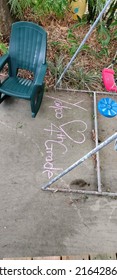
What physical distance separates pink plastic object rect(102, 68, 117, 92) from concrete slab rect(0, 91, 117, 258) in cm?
40

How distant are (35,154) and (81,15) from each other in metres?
2.90

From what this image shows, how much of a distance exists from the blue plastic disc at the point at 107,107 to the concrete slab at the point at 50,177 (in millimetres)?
103

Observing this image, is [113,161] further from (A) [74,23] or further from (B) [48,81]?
(A) [74,23]

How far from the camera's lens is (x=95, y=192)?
352 centimetres

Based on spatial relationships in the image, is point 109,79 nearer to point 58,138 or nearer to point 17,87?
point 58,138

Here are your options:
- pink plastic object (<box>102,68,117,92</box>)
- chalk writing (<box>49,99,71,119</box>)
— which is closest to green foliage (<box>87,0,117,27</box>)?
pink plastic object (<box>102,68,117,92</box>)

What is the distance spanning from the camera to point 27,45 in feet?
13.1

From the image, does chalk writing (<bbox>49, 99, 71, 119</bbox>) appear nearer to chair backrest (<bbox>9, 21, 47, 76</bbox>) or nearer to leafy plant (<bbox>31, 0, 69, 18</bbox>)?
chair backrest (<bbox>9, 21, 47, 76</bbox>)

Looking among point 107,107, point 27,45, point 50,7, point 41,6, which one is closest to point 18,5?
point 41,6

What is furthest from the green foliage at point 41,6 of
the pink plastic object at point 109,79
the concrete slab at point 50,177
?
the concrete slab at point 50,177

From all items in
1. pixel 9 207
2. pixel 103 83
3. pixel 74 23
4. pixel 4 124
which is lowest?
pixel 9 207

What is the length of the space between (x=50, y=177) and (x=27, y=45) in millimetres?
1787

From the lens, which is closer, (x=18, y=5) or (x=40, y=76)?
(x=40, y=76)
